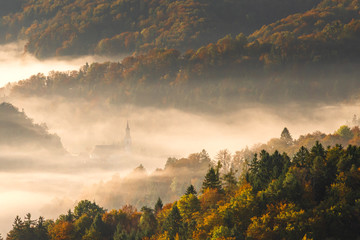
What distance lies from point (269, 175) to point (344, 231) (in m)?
29.1

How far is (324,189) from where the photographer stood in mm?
125312

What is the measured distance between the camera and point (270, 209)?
394 ft

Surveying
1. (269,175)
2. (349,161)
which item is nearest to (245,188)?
(269,175)

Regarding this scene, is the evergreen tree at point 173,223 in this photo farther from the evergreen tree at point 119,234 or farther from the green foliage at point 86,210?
the green foliage at point 86,210

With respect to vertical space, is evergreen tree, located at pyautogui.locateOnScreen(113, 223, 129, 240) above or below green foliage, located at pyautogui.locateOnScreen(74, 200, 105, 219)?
below

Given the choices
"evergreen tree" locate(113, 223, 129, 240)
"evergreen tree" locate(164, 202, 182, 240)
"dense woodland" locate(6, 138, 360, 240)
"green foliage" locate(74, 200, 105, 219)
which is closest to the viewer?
"dense woodland" locate(6, 138, 360, 240)

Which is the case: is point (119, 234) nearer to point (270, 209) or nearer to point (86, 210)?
point (86, 210)

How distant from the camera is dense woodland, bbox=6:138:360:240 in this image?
370ft

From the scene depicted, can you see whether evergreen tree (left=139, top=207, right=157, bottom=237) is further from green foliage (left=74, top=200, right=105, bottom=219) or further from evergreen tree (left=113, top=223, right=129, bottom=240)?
green foliage (left=74, top=200, right=105, bottom=219)

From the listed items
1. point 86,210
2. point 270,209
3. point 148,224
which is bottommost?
point 270,209

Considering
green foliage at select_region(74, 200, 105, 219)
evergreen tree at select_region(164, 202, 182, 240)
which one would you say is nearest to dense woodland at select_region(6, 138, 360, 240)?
evergreen tree at select_region(164, 202, 182, 240)

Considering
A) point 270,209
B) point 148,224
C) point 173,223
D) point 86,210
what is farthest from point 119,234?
point 270,209

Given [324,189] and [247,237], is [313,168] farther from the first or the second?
[247,237]

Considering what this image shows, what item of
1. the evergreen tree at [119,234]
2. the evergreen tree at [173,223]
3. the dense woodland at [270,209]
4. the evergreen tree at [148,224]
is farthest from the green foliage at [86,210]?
the evergreen tree at [173,223]
